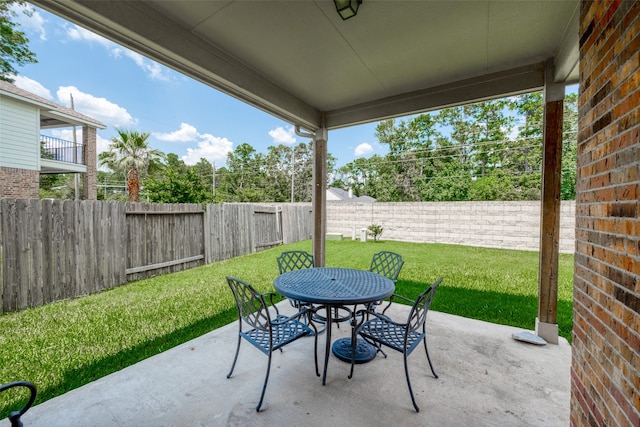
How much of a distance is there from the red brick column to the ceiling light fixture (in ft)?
36.2

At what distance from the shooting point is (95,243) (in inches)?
167

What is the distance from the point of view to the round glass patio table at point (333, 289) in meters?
1.98

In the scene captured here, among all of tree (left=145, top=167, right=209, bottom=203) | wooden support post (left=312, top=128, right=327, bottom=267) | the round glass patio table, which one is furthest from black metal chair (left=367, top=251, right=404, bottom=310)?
tree (left=145, top=167, right=209, bottom=203)

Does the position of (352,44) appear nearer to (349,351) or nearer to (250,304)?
(250,304)

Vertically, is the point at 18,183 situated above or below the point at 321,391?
above

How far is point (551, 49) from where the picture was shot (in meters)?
2.46

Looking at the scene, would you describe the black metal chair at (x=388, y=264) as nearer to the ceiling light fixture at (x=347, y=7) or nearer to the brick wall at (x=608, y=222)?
the brick wall at (x=608, y=222)

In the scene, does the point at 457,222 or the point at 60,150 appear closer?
the point at 60,150

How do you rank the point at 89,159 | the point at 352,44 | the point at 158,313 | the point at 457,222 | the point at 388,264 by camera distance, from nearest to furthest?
the point at 352,44 → the point at 388,264 → the point at 158,313 → the point at 457,222 → the point at 89,159

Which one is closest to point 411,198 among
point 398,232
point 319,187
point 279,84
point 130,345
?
point 398,232

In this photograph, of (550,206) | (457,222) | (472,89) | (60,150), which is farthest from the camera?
(457,222)

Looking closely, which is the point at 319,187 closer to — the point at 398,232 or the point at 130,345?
the point at 130,345

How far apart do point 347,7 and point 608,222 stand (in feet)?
6.21

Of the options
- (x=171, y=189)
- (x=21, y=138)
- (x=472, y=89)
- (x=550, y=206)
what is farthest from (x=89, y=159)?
(x=550, y=206)
